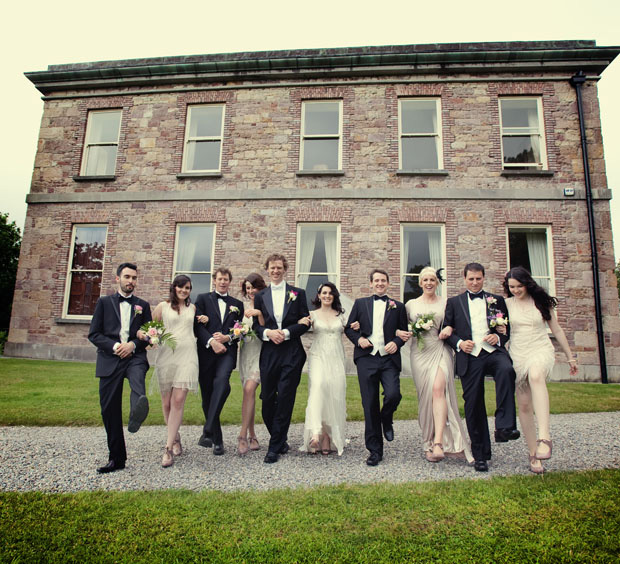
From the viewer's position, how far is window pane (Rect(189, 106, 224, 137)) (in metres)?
12.4

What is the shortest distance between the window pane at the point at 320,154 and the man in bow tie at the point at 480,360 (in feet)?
26.1

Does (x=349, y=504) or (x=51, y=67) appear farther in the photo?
(x=51, y=67)

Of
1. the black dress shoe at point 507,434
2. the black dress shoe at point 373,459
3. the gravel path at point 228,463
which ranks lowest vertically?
the gravel path at point 228,463

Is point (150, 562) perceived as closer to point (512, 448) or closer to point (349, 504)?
point (349, 504)

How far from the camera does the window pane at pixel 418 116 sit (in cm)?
1172

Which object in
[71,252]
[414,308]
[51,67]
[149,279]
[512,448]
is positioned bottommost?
[512,448]

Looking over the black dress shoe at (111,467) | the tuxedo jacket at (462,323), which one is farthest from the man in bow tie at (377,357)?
the black dress shoe at (111,467)

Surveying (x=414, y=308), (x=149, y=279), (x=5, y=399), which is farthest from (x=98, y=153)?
(x=414, y=308)

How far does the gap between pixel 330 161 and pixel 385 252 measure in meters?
3.26

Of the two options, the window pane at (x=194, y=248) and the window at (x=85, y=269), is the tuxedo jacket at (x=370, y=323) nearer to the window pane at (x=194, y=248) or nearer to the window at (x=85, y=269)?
the window pane at (x=194, y=248)

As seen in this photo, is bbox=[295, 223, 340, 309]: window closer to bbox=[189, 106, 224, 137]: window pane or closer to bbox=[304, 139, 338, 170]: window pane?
bbox=[304, 139, 338, 170]: window pane

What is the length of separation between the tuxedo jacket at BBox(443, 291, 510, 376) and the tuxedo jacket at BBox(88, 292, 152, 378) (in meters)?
3.52

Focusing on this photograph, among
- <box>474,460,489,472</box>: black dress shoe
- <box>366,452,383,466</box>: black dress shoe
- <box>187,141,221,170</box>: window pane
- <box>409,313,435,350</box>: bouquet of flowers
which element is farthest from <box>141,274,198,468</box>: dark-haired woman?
<box>187,141,221,170</box>: window pane

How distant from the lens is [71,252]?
1216 cm
